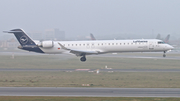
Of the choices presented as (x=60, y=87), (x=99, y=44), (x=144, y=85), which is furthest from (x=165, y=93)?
(x=99, y=44)

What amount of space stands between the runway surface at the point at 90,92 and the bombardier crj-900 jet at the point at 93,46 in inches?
735

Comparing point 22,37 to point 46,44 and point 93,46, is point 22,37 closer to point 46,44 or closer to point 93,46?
point 46,44

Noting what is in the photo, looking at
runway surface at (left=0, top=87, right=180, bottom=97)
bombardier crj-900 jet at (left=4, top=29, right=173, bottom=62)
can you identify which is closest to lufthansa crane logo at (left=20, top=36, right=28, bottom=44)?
bombardier crj-900 jet at (left=4, top=29, right=173, bottom=62)

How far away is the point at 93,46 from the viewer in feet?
133

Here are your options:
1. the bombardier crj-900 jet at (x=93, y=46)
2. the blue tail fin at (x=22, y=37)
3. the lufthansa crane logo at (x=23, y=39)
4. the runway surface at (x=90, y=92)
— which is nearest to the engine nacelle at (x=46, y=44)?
the bombardier crj-900 jet at (x=93, y=46)

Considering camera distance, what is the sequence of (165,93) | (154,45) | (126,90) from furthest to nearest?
(154,45) → (126,90) → (165,93)

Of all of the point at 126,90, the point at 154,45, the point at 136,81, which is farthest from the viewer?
the point at 154,45

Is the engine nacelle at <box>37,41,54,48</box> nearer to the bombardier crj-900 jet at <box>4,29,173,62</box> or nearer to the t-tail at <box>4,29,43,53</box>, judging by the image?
the bombardier crj-900 jet at <box>4,29,173,62</box>

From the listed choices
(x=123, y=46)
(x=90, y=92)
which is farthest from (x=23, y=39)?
(x=90, y=92)

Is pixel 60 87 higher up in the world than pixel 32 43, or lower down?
lower down

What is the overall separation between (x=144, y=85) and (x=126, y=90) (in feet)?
9.71
